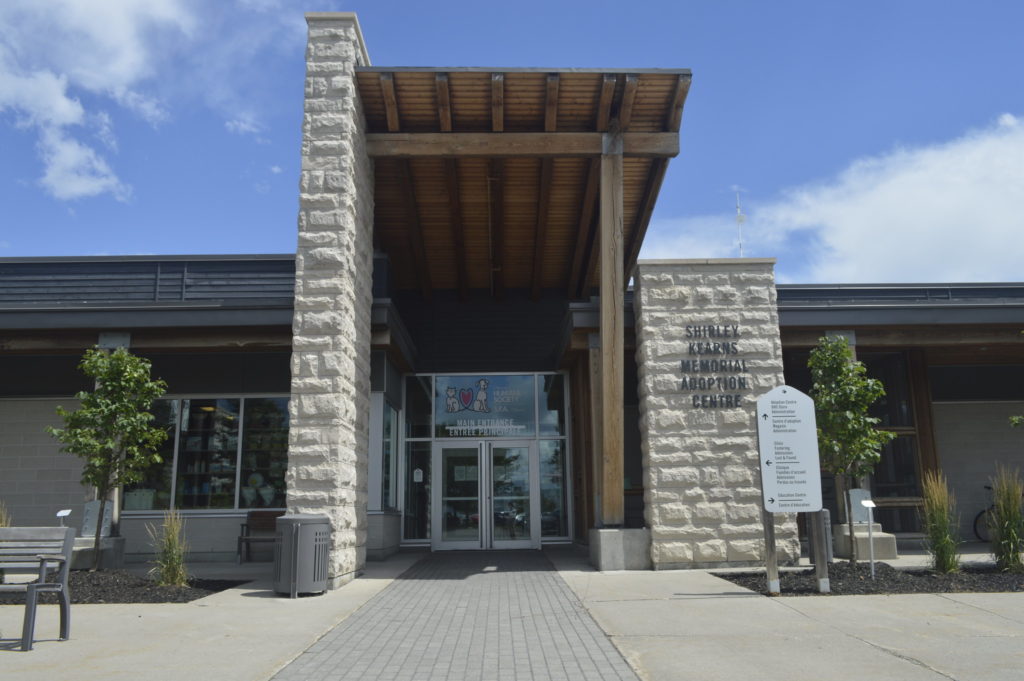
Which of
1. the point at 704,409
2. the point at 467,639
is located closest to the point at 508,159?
the point at 704,409

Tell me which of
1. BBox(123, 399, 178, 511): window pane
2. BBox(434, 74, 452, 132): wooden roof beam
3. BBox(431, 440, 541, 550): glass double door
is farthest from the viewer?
BBox(431, 440, 541, 550): glass double door

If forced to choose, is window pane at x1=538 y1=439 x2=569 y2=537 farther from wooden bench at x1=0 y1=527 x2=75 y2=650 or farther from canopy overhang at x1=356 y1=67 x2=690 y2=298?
wooden bench at x1=0 y1=527 x2=75 y2=650

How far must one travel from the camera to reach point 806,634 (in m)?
6.38

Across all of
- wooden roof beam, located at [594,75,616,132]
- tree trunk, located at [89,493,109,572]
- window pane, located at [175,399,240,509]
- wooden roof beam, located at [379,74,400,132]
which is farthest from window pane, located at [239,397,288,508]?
wooden roof beam, located at [594,75,616,132]

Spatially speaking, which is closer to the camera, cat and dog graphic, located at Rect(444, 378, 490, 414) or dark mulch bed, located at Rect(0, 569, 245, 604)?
dark mulch bed, located at Rect(0, 569, 245, 604)

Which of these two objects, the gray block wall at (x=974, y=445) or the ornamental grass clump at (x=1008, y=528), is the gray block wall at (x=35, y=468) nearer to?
the ornamental grass clump at (x=1008, y=528)

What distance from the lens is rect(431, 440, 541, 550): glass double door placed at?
15.8 meters

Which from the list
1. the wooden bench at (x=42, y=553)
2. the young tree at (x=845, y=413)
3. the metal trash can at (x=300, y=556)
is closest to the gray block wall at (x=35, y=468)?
the metal trash can at (x=300, y=556)

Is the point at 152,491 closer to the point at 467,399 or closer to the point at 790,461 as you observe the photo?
the point at 467,399

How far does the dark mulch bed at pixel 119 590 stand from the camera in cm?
840

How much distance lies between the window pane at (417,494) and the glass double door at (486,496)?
202 mm

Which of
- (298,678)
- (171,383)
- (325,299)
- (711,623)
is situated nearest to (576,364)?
(325,299)

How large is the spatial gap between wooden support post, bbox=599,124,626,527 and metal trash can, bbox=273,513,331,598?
408 centimetres

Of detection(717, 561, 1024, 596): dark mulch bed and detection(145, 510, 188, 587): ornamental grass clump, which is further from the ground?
detection(145, 510, 188, 587): ornamental grass clump
